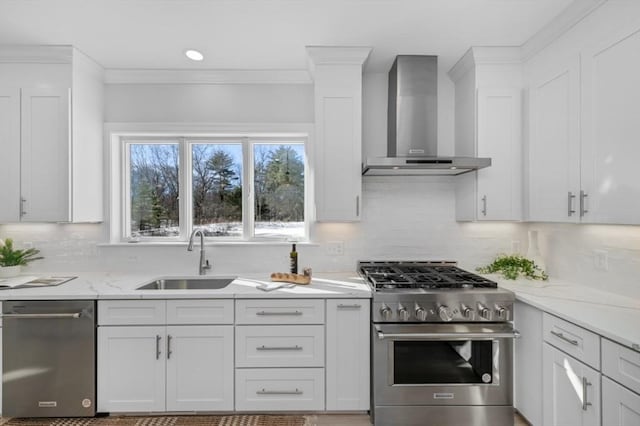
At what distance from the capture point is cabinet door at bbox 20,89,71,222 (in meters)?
2.48

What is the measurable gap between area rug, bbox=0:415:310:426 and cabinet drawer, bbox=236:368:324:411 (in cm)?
7

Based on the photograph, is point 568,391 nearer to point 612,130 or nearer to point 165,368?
point 612,130

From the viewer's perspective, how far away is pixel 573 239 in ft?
7.88

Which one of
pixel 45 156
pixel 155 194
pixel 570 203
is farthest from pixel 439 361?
pixel 45 156

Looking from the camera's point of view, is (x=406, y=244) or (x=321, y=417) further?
(x=406, y=244)

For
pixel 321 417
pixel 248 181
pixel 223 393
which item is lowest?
pixel 321 417

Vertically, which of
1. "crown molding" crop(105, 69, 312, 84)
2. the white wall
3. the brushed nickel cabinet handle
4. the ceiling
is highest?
the ceiling

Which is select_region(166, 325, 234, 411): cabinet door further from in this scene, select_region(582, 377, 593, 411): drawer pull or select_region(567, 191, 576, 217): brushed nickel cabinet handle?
select_region(567, 191, 576, 217): brushed nickel cabinet handle

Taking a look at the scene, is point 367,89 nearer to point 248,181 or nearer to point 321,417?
point 248,181

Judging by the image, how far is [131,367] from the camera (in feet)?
7.16

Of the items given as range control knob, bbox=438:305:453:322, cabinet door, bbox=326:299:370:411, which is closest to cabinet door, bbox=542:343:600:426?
range control knob, bbox=438:305:453:322

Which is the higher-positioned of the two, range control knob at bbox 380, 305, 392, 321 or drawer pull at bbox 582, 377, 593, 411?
range control knob at bbox 380, 305, 392, 321

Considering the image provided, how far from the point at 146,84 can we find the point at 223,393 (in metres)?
2.60

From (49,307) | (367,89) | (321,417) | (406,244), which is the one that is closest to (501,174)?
(406,244)
